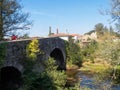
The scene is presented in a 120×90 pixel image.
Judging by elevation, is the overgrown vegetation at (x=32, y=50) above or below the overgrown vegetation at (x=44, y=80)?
above

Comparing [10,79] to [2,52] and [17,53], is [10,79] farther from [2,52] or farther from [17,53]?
[2,52]

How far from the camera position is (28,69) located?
2067 centimetres

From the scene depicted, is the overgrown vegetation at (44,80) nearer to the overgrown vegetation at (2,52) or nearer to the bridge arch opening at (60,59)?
the overgrown vegetation at (2,52)

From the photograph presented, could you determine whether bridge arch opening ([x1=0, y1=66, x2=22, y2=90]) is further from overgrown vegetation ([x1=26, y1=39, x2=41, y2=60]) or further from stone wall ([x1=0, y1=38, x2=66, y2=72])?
overgrown vegetation ([x1=26, y1=39, x2=41, y2=60])

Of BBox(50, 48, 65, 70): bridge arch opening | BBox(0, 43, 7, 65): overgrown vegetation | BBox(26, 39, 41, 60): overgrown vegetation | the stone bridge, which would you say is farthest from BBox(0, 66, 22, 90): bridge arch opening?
BBox(50, 48, 65, 70): bridge arch opening

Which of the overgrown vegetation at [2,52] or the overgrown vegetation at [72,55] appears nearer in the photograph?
the overgrown vegetation at [2,52]

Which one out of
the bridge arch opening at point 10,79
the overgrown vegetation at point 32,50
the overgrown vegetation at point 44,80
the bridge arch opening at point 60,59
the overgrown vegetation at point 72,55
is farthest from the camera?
the overgrown vegetation at point 72,55

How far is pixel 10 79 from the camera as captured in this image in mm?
20750

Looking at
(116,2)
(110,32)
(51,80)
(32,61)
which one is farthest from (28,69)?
(116,2)

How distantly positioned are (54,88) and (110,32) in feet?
18.4

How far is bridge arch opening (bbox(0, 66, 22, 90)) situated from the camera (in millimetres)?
20422

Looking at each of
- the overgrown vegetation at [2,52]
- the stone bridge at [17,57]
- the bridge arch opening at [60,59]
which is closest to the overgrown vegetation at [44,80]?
the stone bridge at [17,57]

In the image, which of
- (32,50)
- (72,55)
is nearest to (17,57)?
(32,50)

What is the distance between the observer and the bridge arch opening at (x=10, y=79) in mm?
20422
